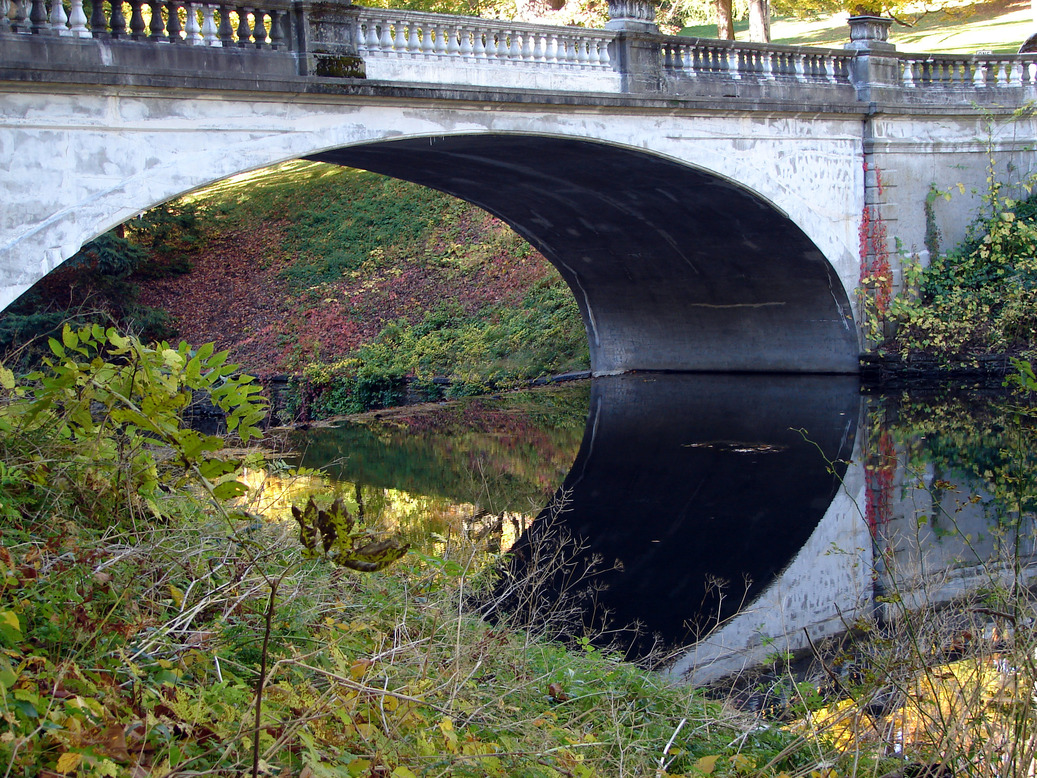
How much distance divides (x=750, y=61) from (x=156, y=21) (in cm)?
703

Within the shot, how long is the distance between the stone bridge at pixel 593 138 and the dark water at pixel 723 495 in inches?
78.0

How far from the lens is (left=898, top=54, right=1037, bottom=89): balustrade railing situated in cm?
1316

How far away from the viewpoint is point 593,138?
404 inches

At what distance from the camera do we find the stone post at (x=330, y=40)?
335 inches

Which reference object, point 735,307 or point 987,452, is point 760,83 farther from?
point 987,452

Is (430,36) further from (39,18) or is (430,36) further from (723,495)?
(723,495)

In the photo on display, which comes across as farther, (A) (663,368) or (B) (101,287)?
(B) (101,287)

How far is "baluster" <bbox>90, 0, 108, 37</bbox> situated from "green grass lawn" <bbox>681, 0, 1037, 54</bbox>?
19935 millimetres

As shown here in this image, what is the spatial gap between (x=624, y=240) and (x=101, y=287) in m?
9.65

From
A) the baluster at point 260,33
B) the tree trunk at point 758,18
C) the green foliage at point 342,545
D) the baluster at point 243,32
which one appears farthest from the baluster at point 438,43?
the tree trunk at point 758,18

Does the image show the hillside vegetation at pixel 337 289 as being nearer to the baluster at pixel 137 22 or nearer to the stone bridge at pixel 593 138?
the stone bridge at pixel 593 138

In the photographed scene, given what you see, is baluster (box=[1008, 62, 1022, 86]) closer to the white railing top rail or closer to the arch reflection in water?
the arch reflection in water

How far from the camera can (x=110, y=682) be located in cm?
257

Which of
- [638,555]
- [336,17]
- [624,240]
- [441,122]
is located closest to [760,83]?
[624,240]
